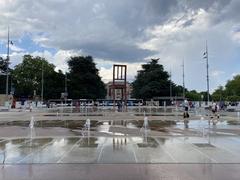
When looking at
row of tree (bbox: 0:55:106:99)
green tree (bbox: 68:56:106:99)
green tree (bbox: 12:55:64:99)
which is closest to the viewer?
green tree (bbox: 68:56:106:99)

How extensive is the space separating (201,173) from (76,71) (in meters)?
129

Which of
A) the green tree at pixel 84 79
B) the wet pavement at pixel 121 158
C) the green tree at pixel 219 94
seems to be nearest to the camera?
the wet pavement at pixel 121 158

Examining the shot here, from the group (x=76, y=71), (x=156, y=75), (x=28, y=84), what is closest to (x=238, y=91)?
(x=156, y=75)

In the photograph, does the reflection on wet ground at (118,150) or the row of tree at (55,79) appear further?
the row of tree at (55,79)

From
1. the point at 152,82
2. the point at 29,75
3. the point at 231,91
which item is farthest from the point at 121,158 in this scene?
the point at 231,91

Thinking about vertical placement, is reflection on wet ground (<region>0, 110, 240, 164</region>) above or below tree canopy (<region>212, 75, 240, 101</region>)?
below

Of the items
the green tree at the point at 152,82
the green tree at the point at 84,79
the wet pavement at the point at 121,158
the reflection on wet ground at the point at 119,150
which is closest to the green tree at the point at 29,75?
the green tree at the point at 84,79

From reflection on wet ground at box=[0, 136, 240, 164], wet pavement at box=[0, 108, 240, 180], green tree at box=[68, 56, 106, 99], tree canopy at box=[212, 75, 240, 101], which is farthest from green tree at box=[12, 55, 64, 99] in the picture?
wet pavement at box=[0, 108, 240, 180]

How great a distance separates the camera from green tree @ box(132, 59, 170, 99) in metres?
139

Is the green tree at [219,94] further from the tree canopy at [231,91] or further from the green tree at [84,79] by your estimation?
the green tree at [84,79]

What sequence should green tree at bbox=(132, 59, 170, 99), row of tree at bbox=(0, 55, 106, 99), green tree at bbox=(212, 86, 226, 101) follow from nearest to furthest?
1. row of tree at bbox=(0, 55, 106, 99)
2. green tree at bbox=(132, 59, 170, 99)
3. green tree at bbox=(212, 86, 226, 101)

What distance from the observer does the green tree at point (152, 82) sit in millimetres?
139250

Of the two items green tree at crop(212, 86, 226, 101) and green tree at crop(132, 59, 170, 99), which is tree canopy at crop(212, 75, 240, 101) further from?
green tree at crop(132, 59, 170, 99)

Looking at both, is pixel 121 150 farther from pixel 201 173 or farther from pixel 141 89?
pixel 141 89
